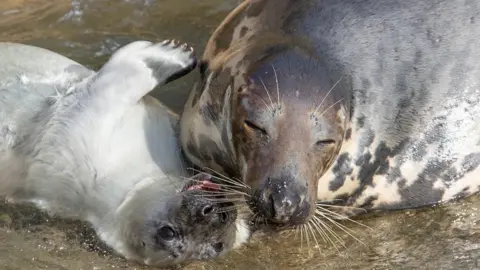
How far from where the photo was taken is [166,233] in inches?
163

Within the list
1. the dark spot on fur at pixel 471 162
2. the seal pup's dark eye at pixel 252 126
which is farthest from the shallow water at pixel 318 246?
the seal pup's dark eye at pixel 252 126

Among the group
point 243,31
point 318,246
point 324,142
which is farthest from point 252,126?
point 243,31

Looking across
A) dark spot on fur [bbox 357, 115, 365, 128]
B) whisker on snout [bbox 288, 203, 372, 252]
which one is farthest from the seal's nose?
dark spot on fur [bbox 357, 115, 365, 128]

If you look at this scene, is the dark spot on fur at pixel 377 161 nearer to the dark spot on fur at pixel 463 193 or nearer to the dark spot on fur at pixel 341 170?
the dark spot on fur at pixel 341 170

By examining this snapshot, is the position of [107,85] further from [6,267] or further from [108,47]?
[108,47]

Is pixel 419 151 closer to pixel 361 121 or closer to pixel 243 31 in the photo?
pixel 361 121

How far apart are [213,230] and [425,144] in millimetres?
1281

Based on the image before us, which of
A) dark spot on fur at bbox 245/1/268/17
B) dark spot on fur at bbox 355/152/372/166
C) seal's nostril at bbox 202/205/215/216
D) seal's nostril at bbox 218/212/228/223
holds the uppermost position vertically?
dark spot on fur at bbox 245/1/268/17

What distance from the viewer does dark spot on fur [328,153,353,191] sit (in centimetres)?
450

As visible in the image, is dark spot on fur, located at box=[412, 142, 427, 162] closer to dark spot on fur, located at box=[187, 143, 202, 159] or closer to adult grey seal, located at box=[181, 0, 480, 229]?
adult grey seal, located at box=[181, 0, 480, 229]

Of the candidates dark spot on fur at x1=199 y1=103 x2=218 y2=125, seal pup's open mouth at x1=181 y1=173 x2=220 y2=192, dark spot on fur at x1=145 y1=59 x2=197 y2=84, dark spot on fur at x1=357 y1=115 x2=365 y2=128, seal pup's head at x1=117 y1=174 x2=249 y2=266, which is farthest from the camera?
dark spot on fur at x1=145 y1=59 x2=197 y2=84

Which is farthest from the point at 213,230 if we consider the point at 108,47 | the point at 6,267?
the point at 108,47

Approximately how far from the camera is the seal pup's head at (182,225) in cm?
409

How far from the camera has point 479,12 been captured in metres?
4.82
